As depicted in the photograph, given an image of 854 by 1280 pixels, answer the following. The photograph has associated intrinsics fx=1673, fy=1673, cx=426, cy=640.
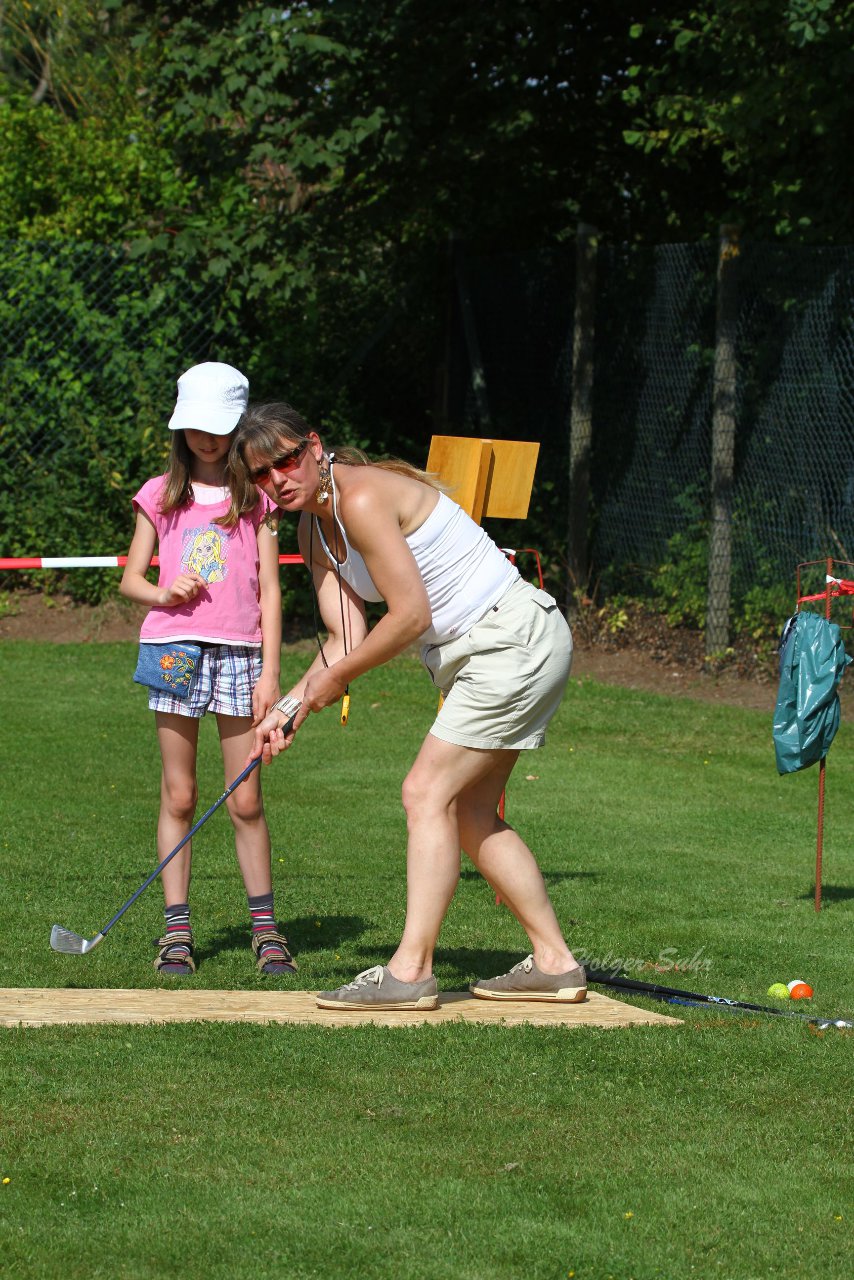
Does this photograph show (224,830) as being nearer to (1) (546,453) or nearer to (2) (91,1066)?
(2) (91,1066)

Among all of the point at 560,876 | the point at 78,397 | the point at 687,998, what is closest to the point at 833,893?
the point at 560,876

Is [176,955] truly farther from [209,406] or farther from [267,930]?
[209,406]

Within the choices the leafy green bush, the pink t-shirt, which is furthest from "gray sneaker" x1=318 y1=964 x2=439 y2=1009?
the leafy green bush

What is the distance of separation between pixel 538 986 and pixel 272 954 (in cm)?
90

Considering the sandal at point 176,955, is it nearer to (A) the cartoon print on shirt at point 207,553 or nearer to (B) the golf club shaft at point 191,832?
(B) the golf club shaft at point 191,832

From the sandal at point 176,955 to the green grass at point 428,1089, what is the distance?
6 centimetres

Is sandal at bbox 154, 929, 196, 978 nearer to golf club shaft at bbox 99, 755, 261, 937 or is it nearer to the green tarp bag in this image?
golf club shaft at bbox 99, 755, 261, 937

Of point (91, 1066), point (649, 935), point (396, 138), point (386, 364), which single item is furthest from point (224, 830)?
point (386, 364)

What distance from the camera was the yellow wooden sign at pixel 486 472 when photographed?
6023mm

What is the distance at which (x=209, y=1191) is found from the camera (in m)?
3.40

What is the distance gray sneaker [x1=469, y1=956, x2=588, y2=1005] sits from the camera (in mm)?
A: 4770

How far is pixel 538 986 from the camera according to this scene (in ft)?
15.7

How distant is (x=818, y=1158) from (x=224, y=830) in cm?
408
